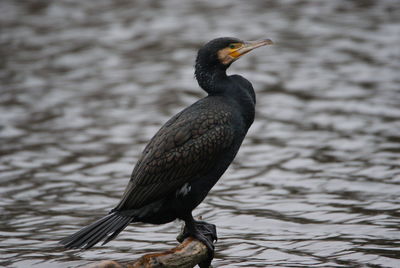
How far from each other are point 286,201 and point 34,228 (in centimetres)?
270

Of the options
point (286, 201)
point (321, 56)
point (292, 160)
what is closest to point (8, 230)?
point (286, 201)

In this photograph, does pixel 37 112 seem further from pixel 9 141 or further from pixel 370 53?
pixel 370 53

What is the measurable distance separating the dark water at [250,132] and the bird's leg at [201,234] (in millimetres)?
506

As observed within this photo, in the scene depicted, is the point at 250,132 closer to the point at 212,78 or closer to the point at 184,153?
the point at 212,78

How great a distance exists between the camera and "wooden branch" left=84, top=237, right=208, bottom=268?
493 centimetres

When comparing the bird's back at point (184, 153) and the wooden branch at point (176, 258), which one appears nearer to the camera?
the wooden branch at point (176, 258)

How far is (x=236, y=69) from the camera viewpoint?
13492 millimetres

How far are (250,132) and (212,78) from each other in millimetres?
4647

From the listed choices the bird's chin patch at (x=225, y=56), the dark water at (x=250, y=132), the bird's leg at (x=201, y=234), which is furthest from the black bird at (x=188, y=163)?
the dark water at (x=250, y=132)

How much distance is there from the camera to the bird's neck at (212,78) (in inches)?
235

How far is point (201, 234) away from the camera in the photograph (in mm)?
5520

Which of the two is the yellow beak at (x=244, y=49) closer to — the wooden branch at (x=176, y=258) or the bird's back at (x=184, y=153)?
the bird's back at (x=184, y=153)

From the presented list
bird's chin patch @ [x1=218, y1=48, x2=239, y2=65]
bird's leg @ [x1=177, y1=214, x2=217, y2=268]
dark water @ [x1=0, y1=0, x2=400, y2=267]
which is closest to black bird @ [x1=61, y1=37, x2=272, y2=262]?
bird's leg @ [x1=177, y1=214, x2=217, y2=268]

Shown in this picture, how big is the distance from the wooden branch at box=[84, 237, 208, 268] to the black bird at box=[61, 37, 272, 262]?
77mm
